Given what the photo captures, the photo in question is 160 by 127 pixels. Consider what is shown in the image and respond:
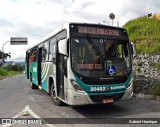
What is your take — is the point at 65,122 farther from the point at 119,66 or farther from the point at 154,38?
the point at 154,38

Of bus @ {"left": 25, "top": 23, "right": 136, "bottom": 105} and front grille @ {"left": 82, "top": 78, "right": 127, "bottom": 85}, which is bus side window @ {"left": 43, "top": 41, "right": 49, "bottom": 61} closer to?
bus @ {"left": 25, "top": 23, "right": 136, "bottom": 105}

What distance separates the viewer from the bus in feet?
28.3

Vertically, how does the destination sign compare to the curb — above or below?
above

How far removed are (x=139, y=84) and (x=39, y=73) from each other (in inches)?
203

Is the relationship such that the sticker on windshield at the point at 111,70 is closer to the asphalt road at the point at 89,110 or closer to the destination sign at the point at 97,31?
the destination sign at the point at 97,31

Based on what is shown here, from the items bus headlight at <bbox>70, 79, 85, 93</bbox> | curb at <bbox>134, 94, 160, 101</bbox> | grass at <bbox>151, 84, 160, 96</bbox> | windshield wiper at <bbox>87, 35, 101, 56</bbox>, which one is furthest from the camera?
grass at <bbox>151, 84, 160, 96</bbox>

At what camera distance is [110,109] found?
10008 mm

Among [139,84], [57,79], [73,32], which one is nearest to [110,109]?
[57,79]

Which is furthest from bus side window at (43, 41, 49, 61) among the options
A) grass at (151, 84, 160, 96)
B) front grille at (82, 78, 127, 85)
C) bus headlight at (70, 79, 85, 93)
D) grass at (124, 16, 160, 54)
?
grass at (124, 16, 160, 54)

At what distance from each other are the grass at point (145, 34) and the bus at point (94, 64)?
9.52m

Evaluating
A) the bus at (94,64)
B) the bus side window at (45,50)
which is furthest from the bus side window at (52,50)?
the bus at (94,64)

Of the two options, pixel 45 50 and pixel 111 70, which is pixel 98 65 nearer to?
pixel 111 70

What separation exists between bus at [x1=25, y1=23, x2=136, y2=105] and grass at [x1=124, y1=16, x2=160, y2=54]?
9.52 m

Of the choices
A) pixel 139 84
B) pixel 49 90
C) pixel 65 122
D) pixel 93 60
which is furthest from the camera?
pixel 139 84
